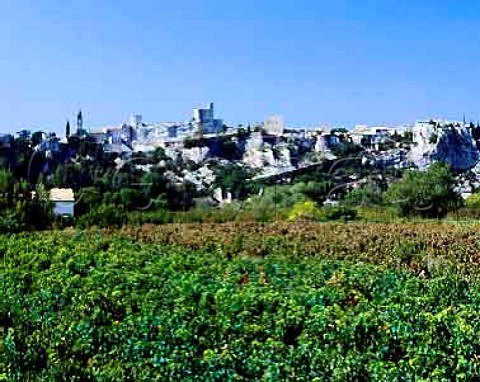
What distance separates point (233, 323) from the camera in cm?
750

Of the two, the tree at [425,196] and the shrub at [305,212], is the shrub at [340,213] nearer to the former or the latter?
the shrub at [305,212]

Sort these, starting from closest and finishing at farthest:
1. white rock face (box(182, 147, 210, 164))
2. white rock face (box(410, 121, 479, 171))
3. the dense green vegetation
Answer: the dense green vegetation
white rock face (box(182, 147, 210, 164))
white rock face (box(410, 121, 479, 171))

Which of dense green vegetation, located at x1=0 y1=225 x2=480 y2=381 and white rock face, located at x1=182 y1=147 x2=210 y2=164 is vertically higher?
white rock face, located at x1=182 y1=147 x2=210 y2=164

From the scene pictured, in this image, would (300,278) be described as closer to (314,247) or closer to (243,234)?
(314,247)

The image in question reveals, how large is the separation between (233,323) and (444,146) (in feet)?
257

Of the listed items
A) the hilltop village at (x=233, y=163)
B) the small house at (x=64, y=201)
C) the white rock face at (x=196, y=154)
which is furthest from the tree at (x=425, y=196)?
the white rock face at (x=196, y=154)

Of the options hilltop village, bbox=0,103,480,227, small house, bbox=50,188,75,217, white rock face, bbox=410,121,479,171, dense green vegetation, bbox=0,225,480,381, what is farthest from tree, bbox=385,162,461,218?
white rock face, bbox=410,121,479,171

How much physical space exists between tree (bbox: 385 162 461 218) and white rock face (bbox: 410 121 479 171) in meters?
40.1

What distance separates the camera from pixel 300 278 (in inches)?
439

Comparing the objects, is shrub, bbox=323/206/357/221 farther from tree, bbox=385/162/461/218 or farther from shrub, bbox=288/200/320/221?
tree, bbox=385/162/461/218

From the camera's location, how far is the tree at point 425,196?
36.5 m

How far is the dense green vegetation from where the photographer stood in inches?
234

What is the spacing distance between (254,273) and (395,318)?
15.0 ft

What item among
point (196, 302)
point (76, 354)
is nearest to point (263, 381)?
point (76, 354)
